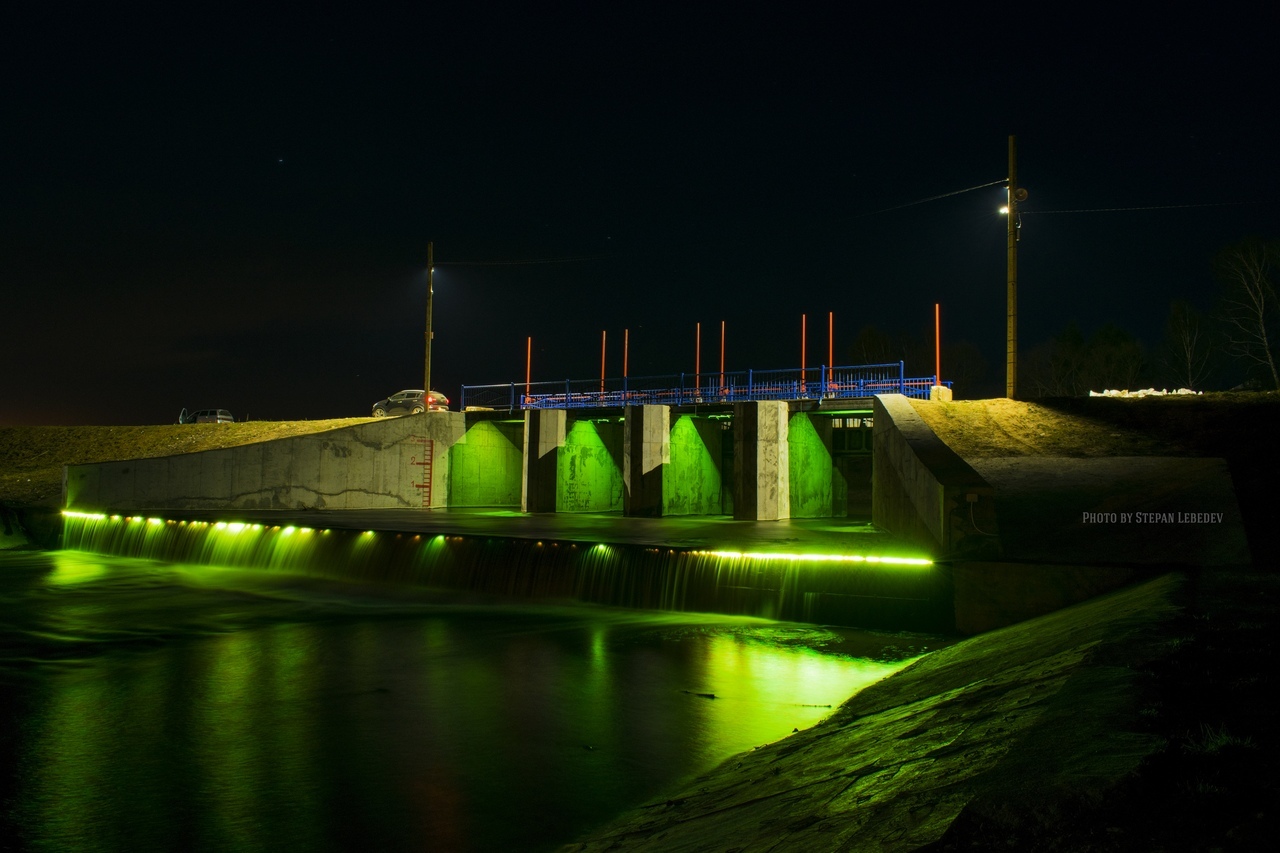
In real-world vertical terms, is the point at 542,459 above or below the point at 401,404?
below

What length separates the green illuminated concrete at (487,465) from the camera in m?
37.3

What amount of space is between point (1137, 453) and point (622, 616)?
41.5 feet

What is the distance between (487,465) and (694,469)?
9725mm

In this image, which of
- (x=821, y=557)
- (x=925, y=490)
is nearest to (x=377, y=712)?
(x=821, y=557)

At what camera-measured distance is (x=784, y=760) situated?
7715 millimetres

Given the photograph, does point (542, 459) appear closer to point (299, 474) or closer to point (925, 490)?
point (299, 474)

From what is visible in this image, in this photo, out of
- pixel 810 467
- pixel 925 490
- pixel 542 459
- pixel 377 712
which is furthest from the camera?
pixel 542 459

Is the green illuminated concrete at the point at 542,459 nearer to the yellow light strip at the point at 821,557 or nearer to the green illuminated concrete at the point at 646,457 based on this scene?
the green illuminated concrete at the point at 646,457

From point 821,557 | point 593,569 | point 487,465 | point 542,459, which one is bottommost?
point 593,569

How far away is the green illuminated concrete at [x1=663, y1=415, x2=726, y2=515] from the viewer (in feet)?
106

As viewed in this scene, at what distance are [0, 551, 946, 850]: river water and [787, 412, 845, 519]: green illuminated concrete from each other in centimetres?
1375

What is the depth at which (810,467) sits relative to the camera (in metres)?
30.9

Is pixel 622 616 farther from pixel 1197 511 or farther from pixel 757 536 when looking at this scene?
pixel 1197 511

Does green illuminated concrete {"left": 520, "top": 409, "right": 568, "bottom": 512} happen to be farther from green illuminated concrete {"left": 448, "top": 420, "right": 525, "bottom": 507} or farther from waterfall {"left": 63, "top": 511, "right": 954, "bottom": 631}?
waterfall {"left": 63, "top": 511, "right": 954, "bottom": 631}
